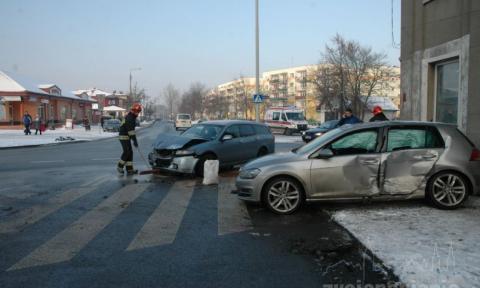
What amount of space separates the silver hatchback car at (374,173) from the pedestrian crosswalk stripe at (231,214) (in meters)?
0.41

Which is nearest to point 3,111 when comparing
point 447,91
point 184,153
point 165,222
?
point 184,153

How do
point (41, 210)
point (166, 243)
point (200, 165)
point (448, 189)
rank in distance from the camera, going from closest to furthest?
point (166, 243) → point (448, 189) → point (41, 210) → point (200, 165)

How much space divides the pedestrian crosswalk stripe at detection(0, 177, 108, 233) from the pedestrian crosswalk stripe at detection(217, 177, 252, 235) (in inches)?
112

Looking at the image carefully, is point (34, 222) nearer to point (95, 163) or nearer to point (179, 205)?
point (179, 205)

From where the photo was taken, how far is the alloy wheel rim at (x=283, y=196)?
7.00 meters

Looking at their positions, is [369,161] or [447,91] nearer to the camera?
[369,161]

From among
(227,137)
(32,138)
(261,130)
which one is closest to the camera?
(227,137)

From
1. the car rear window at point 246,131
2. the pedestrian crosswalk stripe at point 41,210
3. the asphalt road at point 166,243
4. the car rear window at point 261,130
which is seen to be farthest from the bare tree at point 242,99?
the asphalt road at point 166,243

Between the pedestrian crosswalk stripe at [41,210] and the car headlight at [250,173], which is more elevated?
Result: the car headlight at [250,173]

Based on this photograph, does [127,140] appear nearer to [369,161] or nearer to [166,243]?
[166,243]

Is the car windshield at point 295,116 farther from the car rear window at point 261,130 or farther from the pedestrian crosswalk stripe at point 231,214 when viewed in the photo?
the pedestrian crosswalk stripe at point 231,214

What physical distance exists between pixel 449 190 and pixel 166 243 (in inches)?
183

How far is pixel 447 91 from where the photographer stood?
35.3ft

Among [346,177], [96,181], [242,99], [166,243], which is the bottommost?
[166,243]
